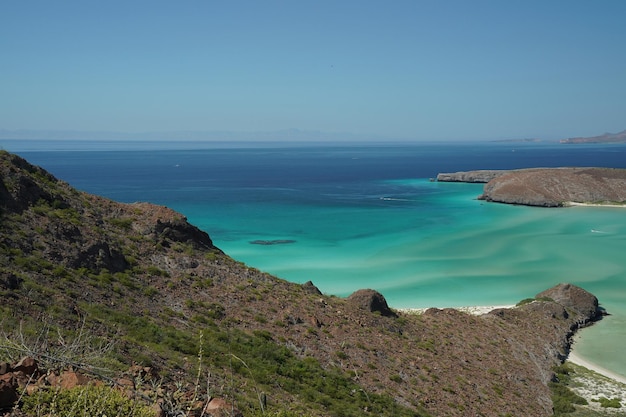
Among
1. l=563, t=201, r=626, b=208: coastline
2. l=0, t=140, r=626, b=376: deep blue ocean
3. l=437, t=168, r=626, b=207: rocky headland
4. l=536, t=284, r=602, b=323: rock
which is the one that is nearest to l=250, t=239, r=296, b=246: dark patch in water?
l=0, t=140, r=626, b=376: deep blue ocean

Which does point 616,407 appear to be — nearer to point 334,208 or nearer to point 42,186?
point 42,186

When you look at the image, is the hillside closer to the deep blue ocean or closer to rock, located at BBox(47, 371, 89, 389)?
rock, located at BBox(47, 371, 89, 389)

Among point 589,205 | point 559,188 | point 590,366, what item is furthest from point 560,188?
point 590,366

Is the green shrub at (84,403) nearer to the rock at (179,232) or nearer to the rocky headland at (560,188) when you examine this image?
the rock at (179,232)

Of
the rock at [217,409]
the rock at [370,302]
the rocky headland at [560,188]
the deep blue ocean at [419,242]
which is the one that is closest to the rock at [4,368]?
the rock at [217,409]

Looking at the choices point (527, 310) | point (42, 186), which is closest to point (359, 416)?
point (42, 186)
